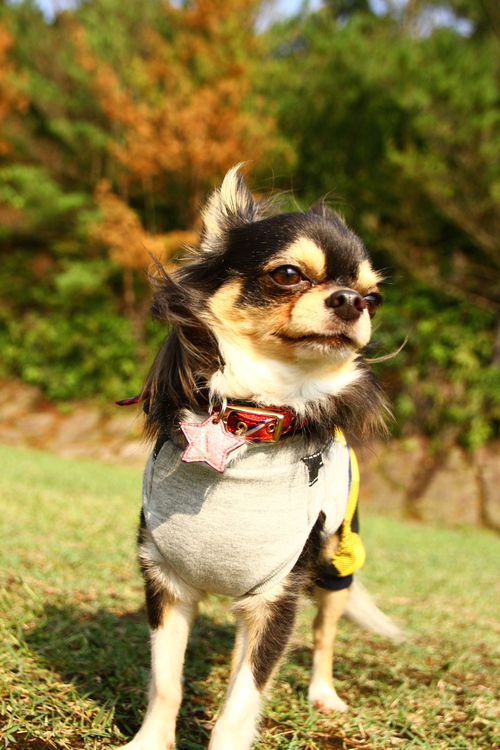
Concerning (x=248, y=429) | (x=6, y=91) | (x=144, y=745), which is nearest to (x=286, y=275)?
(x=248, y=429)

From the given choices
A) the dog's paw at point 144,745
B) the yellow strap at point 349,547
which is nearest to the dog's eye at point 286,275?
the yellow strap at point 349,547

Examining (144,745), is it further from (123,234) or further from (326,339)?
(123,234)

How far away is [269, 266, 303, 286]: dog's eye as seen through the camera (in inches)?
69.3

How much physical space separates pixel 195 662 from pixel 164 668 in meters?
0.63

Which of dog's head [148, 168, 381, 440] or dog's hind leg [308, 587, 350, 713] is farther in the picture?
dog's hind leg [308, 587, 350, 713]

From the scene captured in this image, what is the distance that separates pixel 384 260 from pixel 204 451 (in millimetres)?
9908

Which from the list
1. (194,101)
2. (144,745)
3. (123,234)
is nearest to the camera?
(144,745)

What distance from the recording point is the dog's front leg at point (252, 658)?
158cm

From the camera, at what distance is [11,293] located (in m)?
14.4

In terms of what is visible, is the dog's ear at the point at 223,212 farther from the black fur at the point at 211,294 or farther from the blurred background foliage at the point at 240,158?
the blurred background foliage at the point at 240,158

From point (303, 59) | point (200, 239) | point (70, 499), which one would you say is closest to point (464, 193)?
point (303, 59)

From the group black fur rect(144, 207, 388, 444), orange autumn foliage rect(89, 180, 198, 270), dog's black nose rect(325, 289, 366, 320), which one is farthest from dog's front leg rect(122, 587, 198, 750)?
orange autumn foliage rect(89, 180, 198, 270)

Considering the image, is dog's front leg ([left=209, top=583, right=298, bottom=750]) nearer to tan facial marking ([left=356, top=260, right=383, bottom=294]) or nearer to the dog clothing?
the dog clothing

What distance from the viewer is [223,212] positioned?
202 cm
